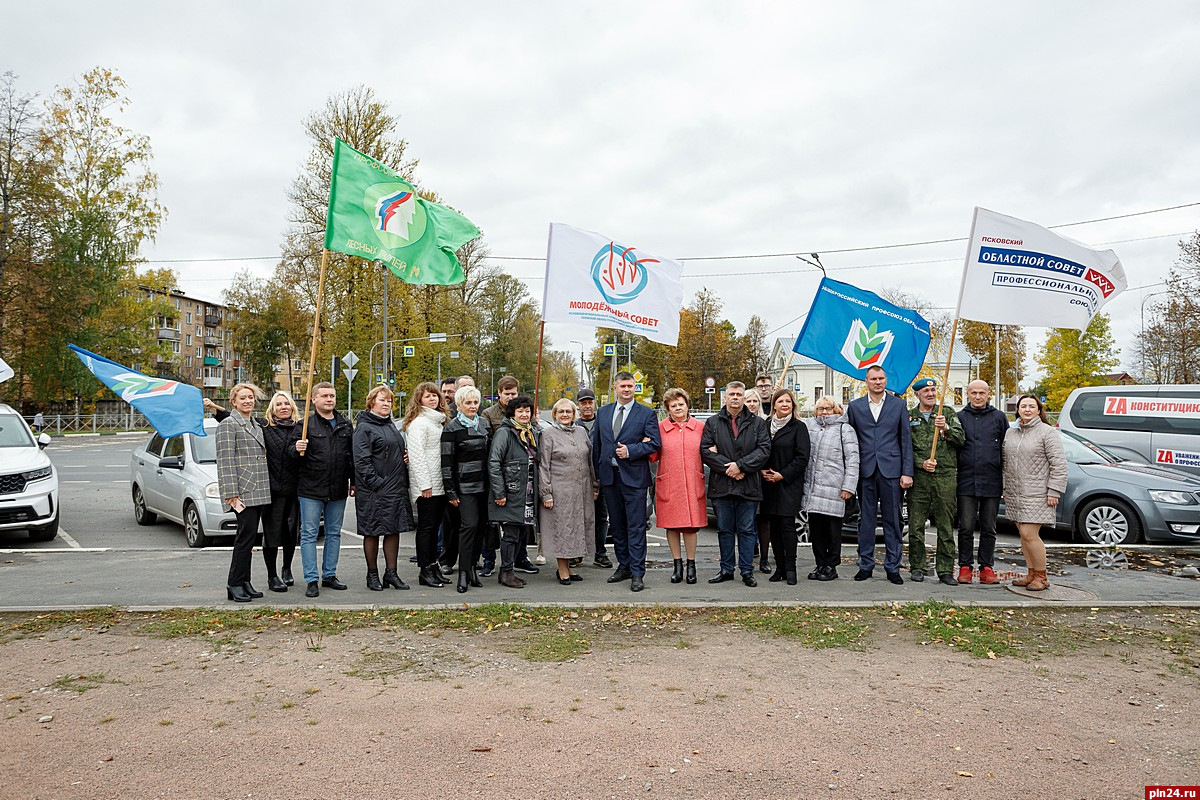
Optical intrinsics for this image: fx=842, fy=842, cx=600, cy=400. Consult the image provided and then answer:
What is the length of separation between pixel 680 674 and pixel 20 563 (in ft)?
26.9

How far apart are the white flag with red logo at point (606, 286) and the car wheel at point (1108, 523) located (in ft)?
18.8

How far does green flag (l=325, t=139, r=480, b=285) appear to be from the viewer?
826cm

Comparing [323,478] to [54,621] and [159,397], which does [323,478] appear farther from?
[54,621]

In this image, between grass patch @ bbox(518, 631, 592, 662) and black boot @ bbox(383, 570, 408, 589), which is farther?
black boot @ bbox(383, 570, 408, 589)

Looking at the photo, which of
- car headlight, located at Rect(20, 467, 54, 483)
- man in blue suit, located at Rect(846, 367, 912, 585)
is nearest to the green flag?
man in blue suit, located at Rect(846, 367, 912, 585)

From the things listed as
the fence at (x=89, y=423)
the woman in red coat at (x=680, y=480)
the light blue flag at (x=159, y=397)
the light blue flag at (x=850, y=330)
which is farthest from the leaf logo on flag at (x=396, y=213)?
the fence at (x=89, y=423)

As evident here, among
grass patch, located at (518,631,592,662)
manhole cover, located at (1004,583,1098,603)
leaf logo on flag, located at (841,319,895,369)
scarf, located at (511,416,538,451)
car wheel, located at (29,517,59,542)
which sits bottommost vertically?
grass patch, located at (518,631,592,662)

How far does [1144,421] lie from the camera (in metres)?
13.2

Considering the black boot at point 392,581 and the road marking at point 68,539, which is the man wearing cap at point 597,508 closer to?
the black boot at point 392,581

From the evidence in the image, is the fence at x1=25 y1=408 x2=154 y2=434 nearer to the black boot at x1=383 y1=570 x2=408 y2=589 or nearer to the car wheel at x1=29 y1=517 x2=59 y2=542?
the car wheel at x1=29 y1=517 x2=59 y2=542

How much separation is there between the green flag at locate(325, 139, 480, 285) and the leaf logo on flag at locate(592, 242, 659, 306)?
5.19 ft

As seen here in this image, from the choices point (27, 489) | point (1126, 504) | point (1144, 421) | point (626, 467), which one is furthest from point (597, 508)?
point (1144, 421)

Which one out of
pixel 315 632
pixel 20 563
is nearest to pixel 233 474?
pixel 315 632

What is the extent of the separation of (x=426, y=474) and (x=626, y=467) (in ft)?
6.22
